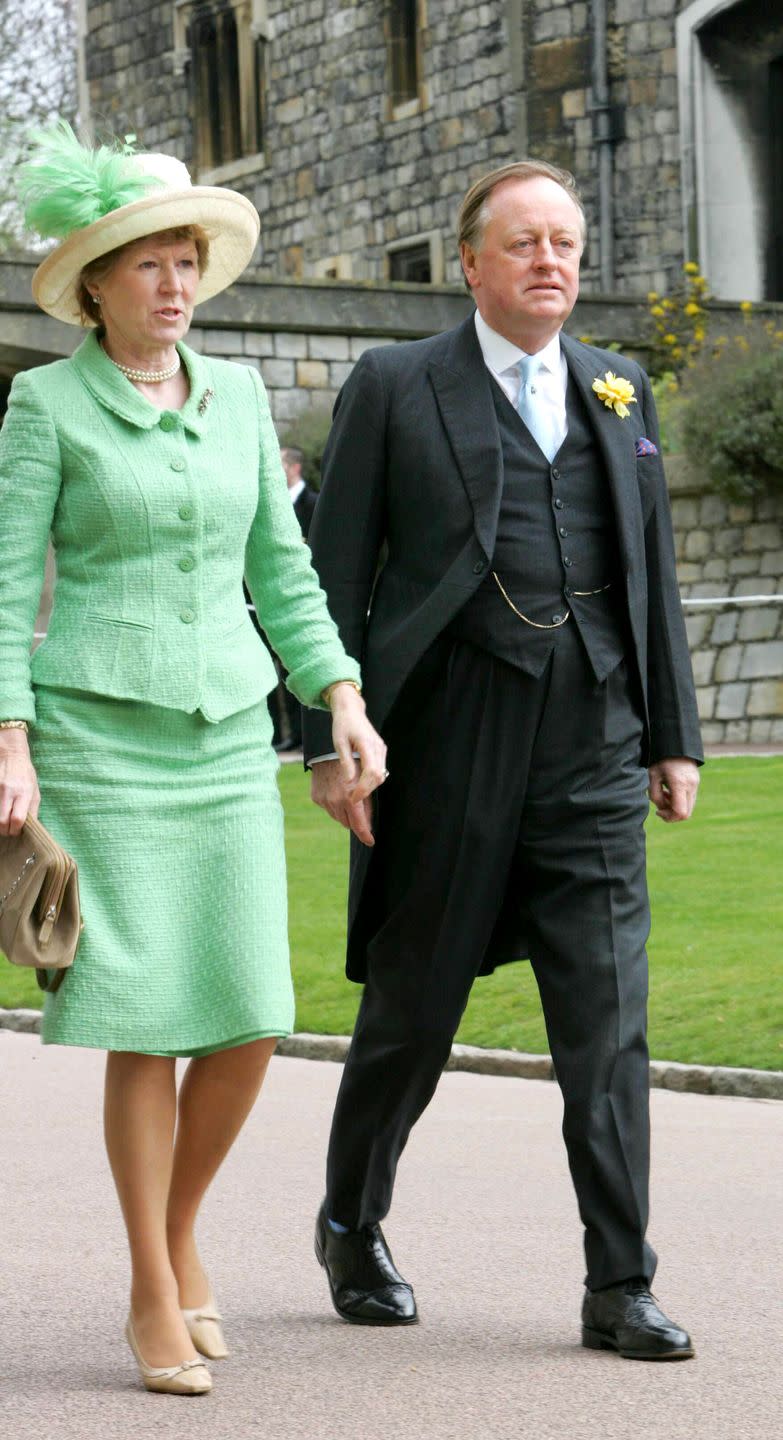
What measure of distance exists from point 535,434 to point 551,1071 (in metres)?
3.73

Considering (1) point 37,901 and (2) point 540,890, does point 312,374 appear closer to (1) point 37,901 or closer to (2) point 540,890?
(2) point 540,890

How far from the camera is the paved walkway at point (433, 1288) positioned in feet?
13.8

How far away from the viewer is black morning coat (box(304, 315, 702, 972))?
4727 mm

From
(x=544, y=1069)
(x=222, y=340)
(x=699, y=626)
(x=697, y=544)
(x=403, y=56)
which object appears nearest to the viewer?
(x=544, y=1069)

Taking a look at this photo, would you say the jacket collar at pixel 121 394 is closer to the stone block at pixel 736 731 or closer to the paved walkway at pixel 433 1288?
the paved walkway at pixel 433 1288

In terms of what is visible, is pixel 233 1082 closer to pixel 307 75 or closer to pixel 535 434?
pixel 535 434

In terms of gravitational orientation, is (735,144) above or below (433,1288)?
above

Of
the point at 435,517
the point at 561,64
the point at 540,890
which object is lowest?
the point at 540,890

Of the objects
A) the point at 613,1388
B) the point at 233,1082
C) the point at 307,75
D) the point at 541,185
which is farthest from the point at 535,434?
the point at 307,75

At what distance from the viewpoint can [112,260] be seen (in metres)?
4.53

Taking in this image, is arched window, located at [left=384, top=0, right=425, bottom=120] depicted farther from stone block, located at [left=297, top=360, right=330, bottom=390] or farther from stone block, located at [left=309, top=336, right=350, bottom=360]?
stone block, located at [left=297, top=360, right=330, bottom=390]

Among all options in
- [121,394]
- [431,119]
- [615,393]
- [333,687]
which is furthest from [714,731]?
[121,394]

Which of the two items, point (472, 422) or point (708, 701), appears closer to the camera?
point (472, 422)

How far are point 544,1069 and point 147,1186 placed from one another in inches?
154
